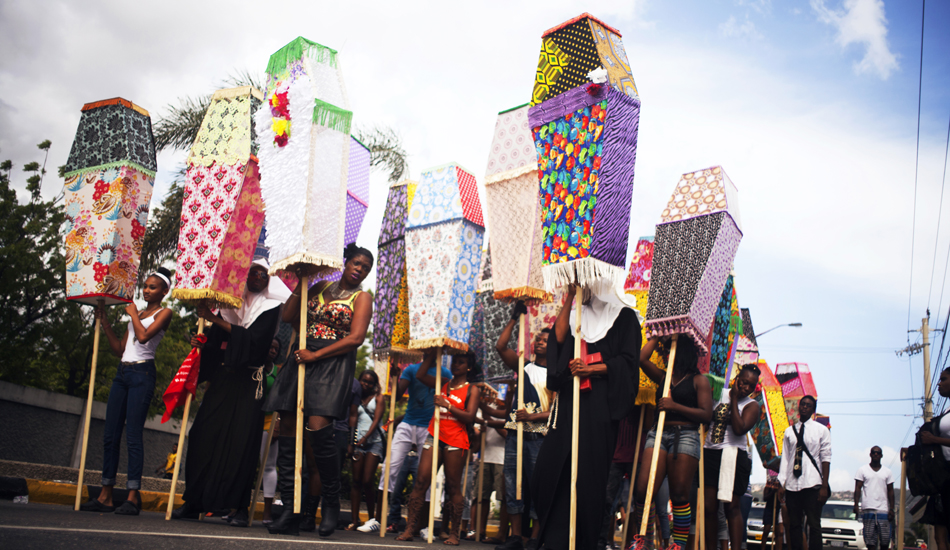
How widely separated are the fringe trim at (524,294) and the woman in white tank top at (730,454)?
6.70 ft

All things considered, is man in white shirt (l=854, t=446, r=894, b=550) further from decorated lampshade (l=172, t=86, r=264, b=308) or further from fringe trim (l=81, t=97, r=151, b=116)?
fringe trim (l=81, t=97, r=151, b=116)

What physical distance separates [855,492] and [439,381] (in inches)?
301

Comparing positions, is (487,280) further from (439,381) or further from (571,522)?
(571,522)

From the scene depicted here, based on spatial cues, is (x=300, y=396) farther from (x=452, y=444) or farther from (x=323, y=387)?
(x=452, y=444)

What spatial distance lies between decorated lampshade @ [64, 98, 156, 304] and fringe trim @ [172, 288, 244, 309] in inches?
29.7

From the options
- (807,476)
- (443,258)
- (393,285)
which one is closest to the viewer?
(443,258)

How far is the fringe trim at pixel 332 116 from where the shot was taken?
5340mm

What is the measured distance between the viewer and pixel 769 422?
9.75 m

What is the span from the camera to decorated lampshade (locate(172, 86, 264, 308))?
5.73m

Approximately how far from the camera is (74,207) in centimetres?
621

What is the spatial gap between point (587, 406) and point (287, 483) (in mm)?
2193

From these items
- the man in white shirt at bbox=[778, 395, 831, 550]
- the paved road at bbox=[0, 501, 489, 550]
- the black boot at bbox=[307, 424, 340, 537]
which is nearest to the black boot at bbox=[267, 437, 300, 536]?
the black boot at bbox=[307, 424, 340, 537]

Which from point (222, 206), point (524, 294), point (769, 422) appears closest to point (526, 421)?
point (524, 294)

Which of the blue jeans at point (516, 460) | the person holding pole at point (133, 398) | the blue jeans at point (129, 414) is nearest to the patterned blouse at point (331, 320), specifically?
the person holding pole at point (133, 398)
